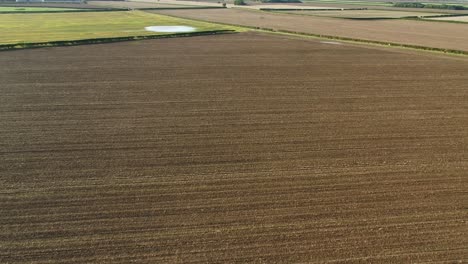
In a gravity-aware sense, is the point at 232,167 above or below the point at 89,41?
below

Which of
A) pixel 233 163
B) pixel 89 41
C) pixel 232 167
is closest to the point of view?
pixel 232 167

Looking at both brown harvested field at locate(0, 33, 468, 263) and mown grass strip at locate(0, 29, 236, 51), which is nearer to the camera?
brown harvested field at locate(0, 33, 468, 263)

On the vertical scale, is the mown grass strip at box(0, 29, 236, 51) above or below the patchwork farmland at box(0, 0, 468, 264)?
above

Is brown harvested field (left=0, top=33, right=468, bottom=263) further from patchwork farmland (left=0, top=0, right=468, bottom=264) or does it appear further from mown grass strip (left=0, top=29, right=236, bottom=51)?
mown grass strip (left=0, top=29, right=236, bottom=51)

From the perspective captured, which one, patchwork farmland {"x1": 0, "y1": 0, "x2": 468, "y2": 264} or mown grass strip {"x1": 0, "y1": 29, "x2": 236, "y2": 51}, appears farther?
mown grass strip {"x1": 0, "y1": 29, "x2": 236, "y2": 51}

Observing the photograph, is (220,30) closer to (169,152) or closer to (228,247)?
(169,152)

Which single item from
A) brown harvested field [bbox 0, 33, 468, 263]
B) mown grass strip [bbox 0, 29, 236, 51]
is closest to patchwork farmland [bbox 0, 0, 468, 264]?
brown harvested field [bbox 0, 33, 468, 263]

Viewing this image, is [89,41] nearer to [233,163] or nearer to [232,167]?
[233,163]

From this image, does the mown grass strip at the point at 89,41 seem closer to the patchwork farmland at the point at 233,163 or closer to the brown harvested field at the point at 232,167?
the patchwork farmland at the point at 233,163

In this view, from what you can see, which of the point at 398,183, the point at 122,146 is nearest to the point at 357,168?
the point at 398,183

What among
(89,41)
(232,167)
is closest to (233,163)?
(232,167)

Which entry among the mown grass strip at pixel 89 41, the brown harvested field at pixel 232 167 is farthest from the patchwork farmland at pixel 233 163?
the mown grass strip at pixel 89 41
